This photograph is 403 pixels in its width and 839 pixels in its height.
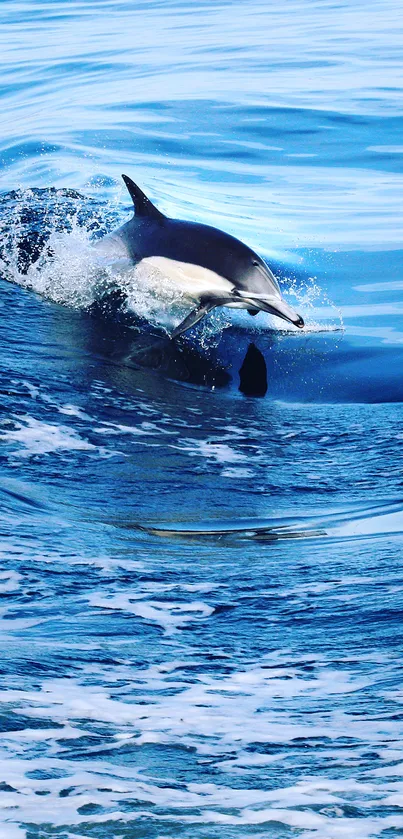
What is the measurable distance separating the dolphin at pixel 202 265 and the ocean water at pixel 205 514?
0.61m

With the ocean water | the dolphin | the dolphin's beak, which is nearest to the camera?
the ocean water

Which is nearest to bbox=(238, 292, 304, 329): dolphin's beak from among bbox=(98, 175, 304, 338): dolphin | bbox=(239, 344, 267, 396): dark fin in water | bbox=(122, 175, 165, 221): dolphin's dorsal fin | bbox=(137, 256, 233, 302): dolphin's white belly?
bbox=(98, 175, 304, 338): dolphin

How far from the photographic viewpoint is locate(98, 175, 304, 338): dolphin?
33.4ft

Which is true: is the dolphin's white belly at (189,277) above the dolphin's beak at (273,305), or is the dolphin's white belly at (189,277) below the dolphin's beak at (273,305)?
above

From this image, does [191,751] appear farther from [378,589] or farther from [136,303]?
[136,303]

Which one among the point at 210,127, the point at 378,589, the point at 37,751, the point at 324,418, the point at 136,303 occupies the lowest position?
the point at 37,751

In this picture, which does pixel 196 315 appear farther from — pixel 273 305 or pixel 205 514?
pixel 205 514

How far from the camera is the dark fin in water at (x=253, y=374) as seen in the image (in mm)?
9992

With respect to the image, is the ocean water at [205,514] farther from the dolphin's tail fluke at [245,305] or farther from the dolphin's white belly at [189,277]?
the dolphin's white belly at [189,277]

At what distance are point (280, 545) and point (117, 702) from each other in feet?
7.57

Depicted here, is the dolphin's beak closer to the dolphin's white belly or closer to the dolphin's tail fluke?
the dolphin's tail fluke

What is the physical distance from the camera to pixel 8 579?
206 inches

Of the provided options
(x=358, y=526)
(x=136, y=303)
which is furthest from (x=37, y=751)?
(x=136, y=303)

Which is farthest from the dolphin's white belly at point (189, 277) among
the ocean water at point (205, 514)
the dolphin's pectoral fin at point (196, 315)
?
the ocean water at point (205, 514)
